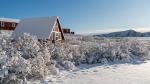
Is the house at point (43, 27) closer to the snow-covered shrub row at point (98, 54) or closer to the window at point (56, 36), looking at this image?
the window at point (56, 36)

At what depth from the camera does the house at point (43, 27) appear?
93.4 ft

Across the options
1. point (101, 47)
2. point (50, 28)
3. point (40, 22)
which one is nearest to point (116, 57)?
point (101, 47)

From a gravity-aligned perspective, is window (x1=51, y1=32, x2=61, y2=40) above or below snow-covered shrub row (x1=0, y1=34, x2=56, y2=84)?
above

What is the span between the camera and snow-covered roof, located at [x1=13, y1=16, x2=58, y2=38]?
1123 inches

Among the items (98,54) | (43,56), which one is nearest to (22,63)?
(43,56)

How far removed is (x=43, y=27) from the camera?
29375mm

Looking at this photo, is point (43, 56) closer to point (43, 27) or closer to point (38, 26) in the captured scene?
point (43, 27)

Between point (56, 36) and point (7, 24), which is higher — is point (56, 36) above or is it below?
below

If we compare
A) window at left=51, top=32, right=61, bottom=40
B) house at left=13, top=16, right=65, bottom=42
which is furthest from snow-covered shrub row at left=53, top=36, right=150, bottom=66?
window at left=51, top=32, right=61, bottom=40

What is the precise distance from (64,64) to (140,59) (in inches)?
305

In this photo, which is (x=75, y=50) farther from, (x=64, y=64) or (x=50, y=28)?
(x=50, y=28)

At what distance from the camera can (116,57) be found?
17688mm

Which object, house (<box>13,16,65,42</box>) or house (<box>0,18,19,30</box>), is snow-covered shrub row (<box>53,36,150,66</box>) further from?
house (<box>0,18,19,30</box>)

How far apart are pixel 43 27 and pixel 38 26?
112 cm
